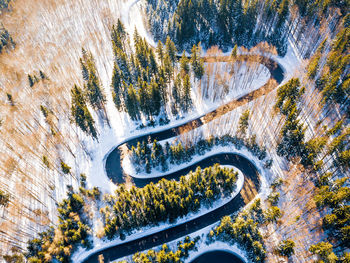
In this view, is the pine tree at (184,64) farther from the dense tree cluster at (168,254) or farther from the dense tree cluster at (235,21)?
the dense tree cluster at (168,254)

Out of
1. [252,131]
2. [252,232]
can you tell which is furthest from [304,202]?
[252,131]

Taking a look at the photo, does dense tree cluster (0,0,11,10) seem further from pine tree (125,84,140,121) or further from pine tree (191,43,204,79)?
pine tree (191,43,204,79)

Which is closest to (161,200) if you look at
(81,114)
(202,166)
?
(202,166)

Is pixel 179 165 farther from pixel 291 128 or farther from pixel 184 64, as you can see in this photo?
pixel 184 64

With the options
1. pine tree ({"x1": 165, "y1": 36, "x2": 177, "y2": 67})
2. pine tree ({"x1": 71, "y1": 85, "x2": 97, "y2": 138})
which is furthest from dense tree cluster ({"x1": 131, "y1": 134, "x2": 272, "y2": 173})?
pine tree ({"x1": 165, "y1": 36, "x2": 177, "y2": 67})

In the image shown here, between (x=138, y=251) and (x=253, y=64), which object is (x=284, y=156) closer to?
(x=253, y=64)
